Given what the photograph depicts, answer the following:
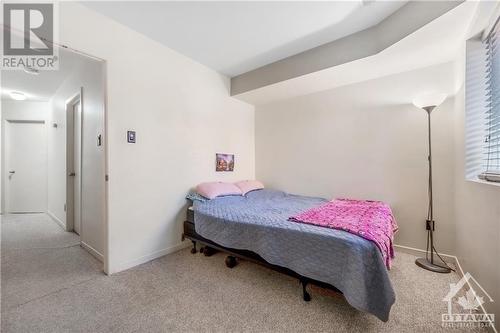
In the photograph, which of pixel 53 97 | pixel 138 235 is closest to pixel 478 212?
pixel 138 235

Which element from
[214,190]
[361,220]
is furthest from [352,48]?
[214,190]

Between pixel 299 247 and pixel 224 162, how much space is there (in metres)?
2.03

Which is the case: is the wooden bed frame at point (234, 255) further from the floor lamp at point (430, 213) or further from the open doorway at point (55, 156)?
the floor lamp at point (430, 213)

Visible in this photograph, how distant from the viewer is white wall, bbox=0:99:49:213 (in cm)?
427

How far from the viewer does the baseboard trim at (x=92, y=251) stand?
7.38ft

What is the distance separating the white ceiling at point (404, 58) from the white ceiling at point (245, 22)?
0.34m

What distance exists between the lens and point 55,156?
3787 millimetres

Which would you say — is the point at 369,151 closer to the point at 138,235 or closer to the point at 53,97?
the point at 138,235

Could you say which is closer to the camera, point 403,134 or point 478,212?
point 478,212

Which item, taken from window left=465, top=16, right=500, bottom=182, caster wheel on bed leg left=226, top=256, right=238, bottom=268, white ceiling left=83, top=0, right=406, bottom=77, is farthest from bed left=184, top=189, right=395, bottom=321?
white ceiling left=83, top=0, right=406, bottom=77

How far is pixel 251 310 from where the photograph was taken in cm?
149

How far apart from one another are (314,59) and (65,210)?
14.8 feet

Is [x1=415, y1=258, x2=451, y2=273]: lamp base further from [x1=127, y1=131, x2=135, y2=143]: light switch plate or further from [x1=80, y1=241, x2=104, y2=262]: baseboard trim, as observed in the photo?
[x1=80, y1=241, x2=104, y2=262]: baseboard trim

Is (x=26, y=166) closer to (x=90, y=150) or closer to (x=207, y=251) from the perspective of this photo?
(x=90, y=150)
